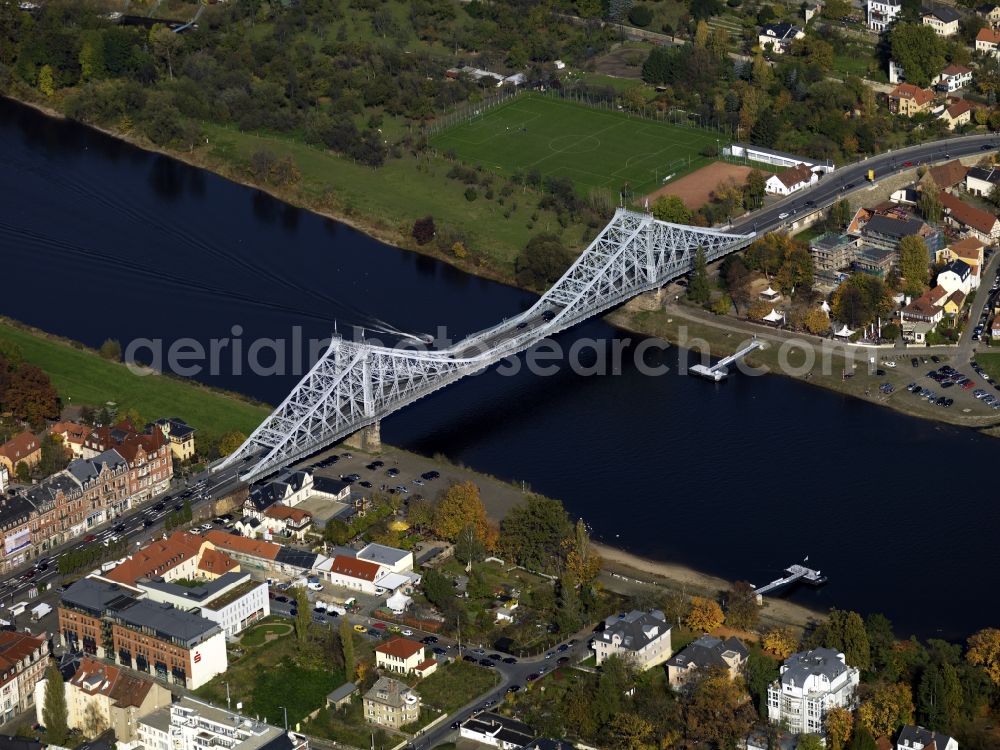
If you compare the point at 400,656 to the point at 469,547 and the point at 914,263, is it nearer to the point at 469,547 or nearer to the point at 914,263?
the point at 469,547

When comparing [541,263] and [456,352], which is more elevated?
[541,263]

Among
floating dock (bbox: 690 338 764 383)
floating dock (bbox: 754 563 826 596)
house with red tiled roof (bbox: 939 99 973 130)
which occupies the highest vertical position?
house with red tiled roof (bbox: 939 99 973 130)

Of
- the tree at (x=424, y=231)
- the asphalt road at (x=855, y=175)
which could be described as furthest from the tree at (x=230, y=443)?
the asphalt road at (x=855, y=175)

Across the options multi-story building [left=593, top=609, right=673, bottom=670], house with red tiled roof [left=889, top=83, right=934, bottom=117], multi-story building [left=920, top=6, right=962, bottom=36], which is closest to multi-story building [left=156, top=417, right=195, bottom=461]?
multi-story building [left=593, top=609, right=673, bottom=670]

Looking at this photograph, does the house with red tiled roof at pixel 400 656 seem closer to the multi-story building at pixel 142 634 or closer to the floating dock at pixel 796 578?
the multi-story building at pixel 142 634

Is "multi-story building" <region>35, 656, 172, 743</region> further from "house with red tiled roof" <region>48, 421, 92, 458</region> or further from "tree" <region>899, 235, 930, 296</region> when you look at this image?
"tree" <region>899, 235, 930, 296</region>

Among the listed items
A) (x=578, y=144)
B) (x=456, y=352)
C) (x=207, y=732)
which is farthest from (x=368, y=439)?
(x=578, y=144)
